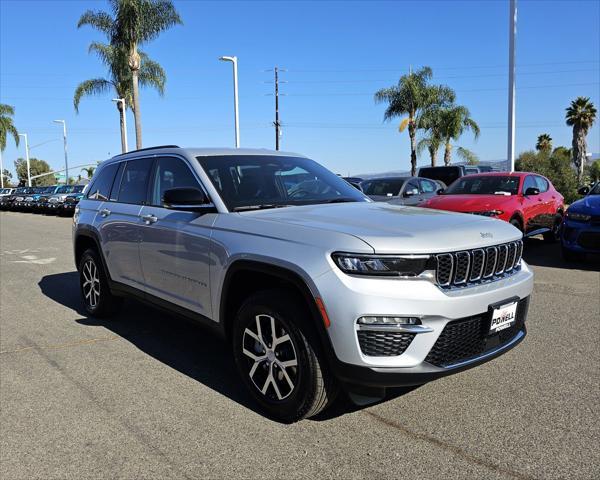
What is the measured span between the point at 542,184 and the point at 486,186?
5.19 feet

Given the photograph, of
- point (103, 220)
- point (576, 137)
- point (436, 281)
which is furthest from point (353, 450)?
point (576, 137)

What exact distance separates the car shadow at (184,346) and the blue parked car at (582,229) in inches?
235

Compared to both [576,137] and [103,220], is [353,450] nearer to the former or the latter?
[103,220]

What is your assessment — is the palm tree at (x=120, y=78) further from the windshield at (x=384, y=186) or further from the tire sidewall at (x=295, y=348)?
the tire sidewall at (x=295, y=348)

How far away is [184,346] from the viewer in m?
4.89

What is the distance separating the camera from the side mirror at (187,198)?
375 cm

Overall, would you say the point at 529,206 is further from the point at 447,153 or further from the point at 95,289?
the point at 447,153

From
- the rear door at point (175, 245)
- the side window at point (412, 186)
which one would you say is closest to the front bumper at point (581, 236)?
the side window at point (412, 186)

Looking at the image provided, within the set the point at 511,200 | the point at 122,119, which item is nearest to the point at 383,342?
the point at 511,200

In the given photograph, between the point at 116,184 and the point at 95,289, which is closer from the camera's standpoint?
the point at 116,184

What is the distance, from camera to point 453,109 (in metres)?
33.8

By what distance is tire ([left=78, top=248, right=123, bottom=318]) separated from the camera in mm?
5628

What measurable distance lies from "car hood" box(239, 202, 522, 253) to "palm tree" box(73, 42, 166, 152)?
88.3ft

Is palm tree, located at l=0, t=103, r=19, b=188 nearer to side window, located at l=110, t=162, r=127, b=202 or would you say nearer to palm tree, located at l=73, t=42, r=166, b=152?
palm tree, located at l=73, t=42, r=166, b=152
